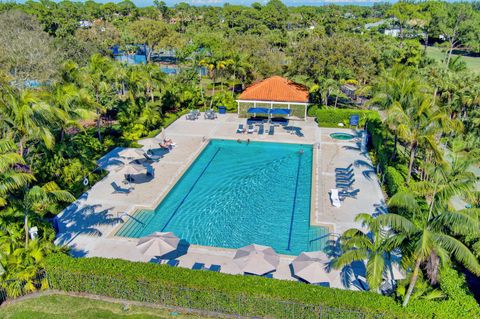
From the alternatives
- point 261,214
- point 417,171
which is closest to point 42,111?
point 261,214

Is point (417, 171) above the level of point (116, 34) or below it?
below

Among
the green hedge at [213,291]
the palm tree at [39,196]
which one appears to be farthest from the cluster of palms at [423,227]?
the palm tree at [39,196]

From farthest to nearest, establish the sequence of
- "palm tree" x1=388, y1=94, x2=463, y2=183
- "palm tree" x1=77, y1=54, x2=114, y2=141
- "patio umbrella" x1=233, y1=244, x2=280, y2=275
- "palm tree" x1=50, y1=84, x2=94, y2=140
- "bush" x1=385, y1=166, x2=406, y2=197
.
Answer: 1. "palm tree" x1=77, y1=54, x2=114, y2=141
2. "palm tree" x1=50, y1=84, x2=94, y2=140
3. "bush" x1=385, y1=166, x2=406, y2=197
4. "palm tree" x1=388, y1=94, x2=463, y2=183
5. "patio umbrella" x1=233, y1=244, x2=280, y2=275

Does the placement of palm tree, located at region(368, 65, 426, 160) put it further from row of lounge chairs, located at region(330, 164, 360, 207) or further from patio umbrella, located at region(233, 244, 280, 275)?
patio umbrella, located at region(233, 244, 280, 275)

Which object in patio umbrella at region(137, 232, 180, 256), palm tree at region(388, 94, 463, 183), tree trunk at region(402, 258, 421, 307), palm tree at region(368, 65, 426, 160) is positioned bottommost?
patio umbrella at region(137, 232, 180, 256)

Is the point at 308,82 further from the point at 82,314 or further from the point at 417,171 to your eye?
the point at 82,314

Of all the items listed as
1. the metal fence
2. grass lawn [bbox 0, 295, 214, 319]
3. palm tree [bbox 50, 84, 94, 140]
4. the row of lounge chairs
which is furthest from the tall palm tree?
the row of lounge chairs

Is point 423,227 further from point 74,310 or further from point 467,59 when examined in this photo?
point 467,59
